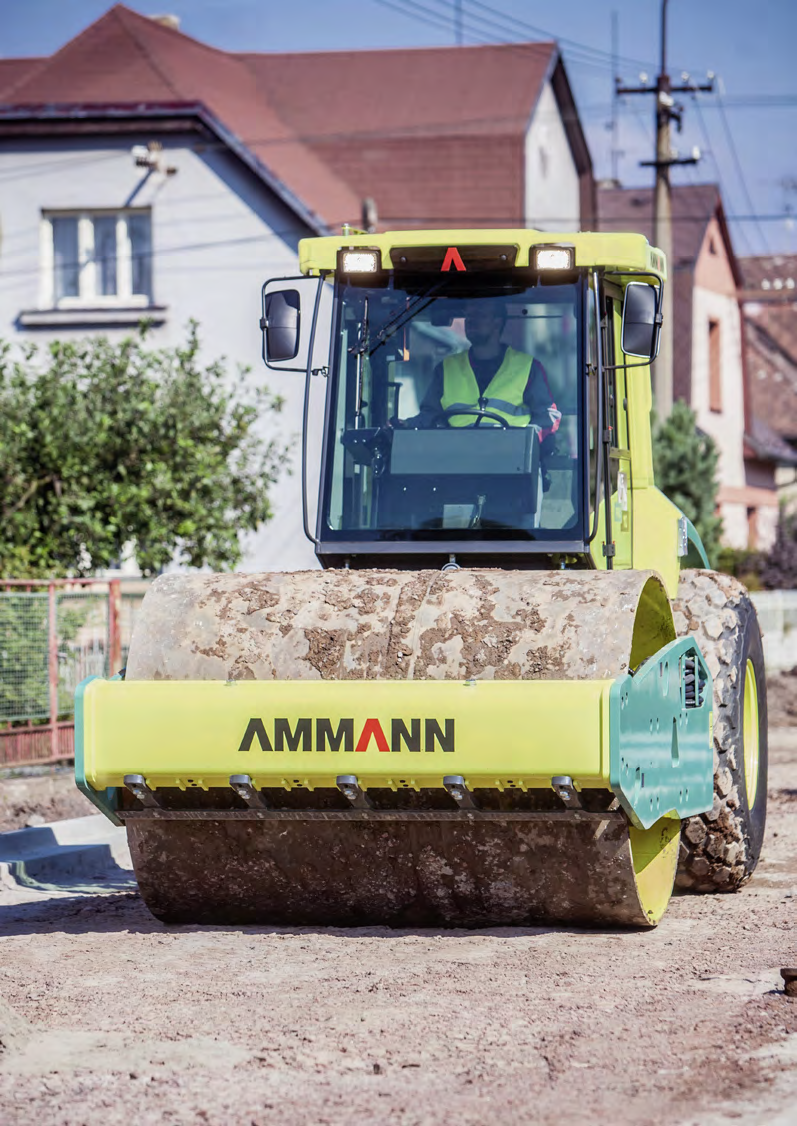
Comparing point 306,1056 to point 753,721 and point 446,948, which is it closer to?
point 446,948

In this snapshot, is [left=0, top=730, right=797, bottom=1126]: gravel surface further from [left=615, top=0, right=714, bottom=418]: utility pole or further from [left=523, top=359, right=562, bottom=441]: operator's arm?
[left=615, top=0, right=714, bottom=418]: utility pole

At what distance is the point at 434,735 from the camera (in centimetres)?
606

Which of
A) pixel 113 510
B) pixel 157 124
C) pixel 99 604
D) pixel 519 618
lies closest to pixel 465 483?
pixel 519 618

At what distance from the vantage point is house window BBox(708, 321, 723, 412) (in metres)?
35.8

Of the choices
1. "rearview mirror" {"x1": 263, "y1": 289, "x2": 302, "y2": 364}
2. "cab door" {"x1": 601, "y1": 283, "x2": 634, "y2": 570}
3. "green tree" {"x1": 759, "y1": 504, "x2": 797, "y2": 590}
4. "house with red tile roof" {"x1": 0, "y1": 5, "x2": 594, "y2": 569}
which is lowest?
"green tree" {"x1": 759, "y1": 504, "x2": 797, "y2": 590}

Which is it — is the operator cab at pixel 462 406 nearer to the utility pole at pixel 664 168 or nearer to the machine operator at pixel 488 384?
the machine operator at pixel 488 384

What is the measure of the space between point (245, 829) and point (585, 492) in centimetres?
A: 204

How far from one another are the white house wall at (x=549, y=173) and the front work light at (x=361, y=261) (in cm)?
2139

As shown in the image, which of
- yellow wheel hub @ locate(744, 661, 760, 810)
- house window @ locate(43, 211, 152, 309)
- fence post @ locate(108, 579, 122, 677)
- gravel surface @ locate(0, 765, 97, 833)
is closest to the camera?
yellow wheel hub @ locate(744, 661, 760, 810)

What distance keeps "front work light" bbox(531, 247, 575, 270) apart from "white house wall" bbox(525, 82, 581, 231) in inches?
846

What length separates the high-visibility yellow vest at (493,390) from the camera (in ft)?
24.7

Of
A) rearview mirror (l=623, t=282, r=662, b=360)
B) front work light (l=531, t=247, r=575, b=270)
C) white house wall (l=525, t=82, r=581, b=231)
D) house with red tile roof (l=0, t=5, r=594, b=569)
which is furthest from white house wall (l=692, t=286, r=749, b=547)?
rearview mirror (l=623, t=282, r=662, b=360)

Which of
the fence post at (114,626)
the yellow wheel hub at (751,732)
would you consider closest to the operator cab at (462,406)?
the yellow wheel hub at (751,732)

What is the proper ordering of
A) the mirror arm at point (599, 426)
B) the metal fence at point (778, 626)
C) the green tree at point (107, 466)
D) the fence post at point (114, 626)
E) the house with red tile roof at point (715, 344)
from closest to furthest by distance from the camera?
the mirror arm at point (599, 426), the fence post at point (114, 626), the green tree at point (107, 466), the metal fence at point (778, 626), the house with red tile roof at point (715, 344)
